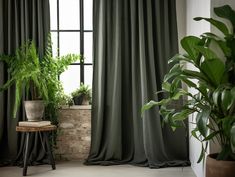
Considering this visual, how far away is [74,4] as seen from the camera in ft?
17.7

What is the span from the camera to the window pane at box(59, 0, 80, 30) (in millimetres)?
5398

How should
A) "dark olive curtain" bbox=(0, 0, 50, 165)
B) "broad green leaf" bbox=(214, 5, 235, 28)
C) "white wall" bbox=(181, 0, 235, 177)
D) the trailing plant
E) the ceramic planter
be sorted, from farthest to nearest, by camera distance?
the ceramic planter
"dark olive curtain" bbox=(0, 0, 50, 165)
the trailing plant
"white wall" bbox=(181, 0, 235, 177)
"broad green leaf" bbox=(214, 5, 235, 28)

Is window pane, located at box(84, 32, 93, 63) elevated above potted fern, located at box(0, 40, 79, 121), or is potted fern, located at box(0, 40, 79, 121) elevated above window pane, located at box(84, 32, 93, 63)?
window pane, located at box(84, 32, 93, 63)

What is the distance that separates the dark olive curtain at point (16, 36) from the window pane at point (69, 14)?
383 mm

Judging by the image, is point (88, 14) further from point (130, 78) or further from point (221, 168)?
point (221, 168)

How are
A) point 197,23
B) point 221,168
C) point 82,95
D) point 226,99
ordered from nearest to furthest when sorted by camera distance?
point 226,99 < point 221,168 < point 197,23 < point 82,95

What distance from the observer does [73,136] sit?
17.0 ft

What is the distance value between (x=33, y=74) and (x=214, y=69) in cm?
241

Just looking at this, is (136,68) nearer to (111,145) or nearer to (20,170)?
(111,145)

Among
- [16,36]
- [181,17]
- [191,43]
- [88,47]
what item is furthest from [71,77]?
[191,43]

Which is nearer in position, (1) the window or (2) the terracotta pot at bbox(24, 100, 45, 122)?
(2) the terracotta pot at bbox(24, 100, 45, 122)

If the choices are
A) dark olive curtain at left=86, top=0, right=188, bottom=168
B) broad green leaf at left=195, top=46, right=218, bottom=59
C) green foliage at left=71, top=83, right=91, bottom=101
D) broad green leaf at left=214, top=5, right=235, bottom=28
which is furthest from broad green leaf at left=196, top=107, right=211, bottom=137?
green foliage at left=71, top=83, right=91, bottom=101

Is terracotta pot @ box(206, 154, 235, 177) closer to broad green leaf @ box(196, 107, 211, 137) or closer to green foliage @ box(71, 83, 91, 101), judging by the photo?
broad green leaf @ box(196, 107, 211, 137)

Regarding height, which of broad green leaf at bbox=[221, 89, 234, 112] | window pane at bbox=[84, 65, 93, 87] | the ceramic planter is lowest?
the ceramic planter
